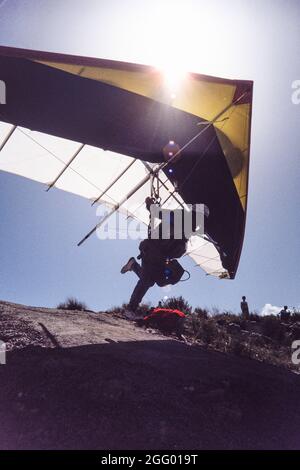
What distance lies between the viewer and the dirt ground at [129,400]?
214cm

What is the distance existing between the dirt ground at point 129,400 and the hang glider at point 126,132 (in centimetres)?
407

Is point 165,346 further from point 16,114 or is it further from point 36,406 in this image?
point 16,114

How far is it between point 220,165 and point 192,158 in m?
0.77

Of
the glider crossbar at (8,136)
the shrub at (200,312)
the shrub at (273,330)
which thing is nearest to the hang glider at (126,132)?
the glider crossbar at (8,136)

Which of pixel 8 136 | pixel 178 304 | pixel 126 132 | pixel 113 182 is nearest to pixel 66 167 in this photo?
pixel 113 182

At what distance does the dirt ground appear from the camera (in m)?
2.14

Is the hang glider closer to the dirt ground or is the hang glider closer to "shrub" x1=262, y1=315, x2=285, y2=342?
"shrub" x1=262, y1=315, x2=285, y2=342

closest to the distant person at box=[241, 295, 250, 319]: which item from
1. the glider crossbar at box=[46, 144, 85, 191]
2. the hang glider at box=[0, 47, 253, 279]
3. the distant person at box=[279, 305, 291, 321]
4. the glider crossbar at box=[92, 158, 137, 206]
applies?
the distant person at box=[279, 305, 291, 321]

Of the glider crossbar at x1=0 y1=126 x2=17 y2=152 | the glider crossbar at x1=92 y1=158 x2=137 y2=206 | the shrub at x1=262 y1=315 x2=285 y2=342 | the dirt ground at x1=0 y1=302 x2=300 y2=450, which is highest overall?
the glider crossbar at x1=0 y1=126 x2=17 y2=152

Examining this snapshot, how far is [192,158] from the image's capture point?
7.94m

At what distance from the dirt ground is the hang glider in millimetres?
4071

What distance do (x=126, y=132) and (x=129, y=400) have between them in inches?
221

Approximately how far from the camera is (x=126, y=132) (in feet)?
22.1
